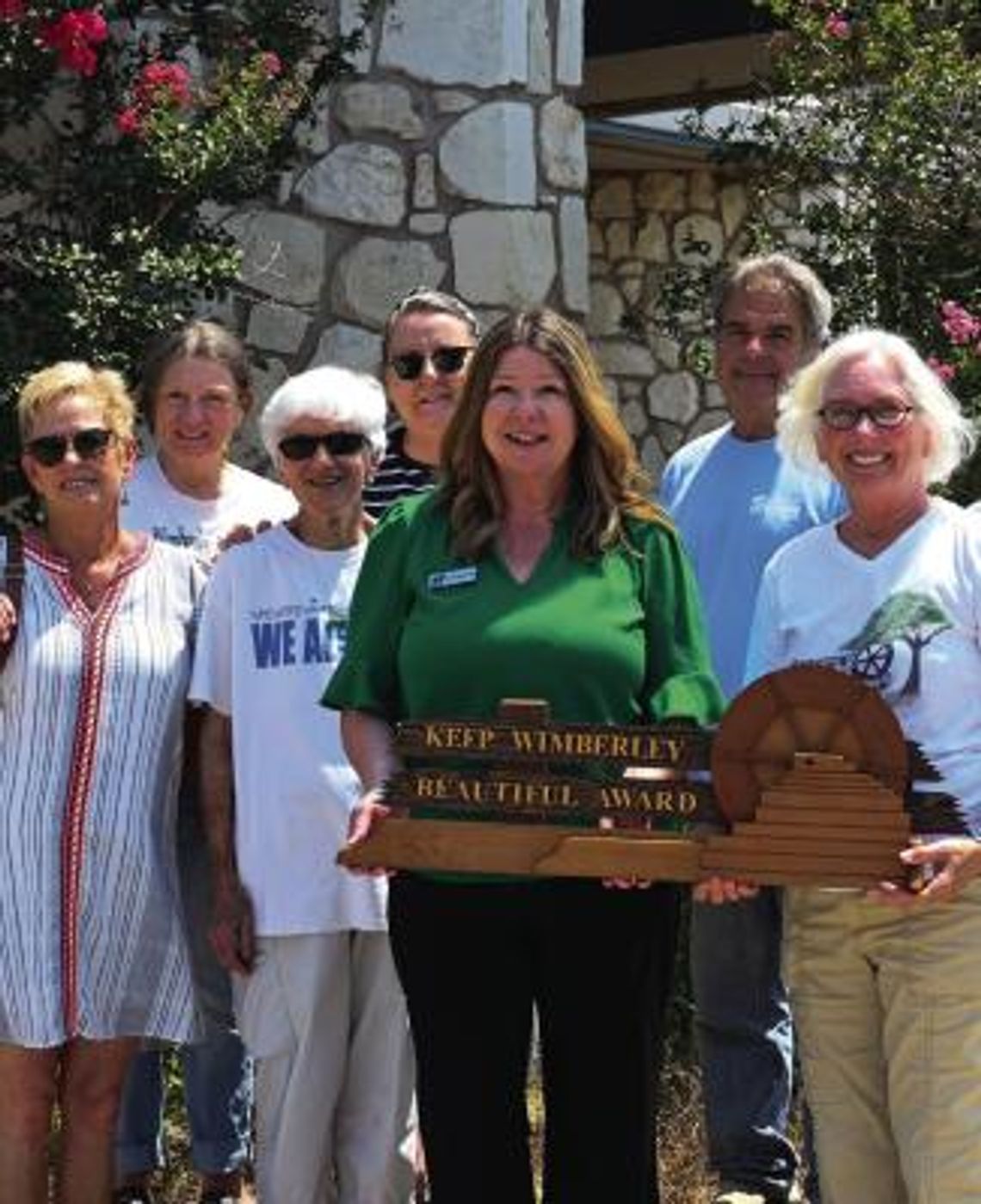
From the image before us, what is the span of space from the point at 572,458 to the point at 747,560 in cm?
87

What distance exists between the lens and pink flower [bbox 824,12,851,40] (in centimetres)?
793

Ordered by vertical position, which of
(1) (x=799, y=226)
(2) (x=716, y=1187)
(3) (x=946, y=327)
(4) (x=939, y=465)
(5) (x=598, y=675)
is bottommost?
(2) (x=716, y=1187)

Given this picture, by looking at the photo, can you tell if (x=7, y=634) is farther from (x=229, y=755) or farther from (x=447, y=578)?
(x=447, y=578)

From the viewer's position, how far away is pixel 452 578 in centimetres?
403

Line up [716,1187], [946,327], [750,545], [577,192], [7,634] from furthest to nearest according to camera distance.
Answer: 1. [577,192]
2. [946,327]
3. [716,1187]
4. [750,545]
5. [7,634]

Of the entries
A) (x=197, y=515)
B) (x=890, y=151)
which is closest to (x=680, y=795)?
(x=197, y=515)

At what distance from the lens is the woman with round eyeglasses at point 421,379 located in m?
5.15

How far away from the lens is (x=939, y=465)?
4.07 meters

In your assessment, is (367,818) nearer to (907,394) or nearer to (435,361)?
(907,394)

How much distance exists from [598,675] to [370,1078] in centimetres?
115

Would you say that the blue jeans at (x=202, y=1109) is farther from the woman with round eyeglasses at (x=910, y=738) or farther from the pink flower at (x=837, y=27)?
the pink flower at (x=837, y=27)

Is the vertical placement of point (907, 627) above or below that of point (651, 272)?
below

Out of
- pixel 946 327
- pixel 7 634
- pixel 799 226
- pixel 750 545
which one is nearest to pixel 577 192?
pixel 799 226

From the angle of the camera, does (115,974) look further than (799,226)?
No
